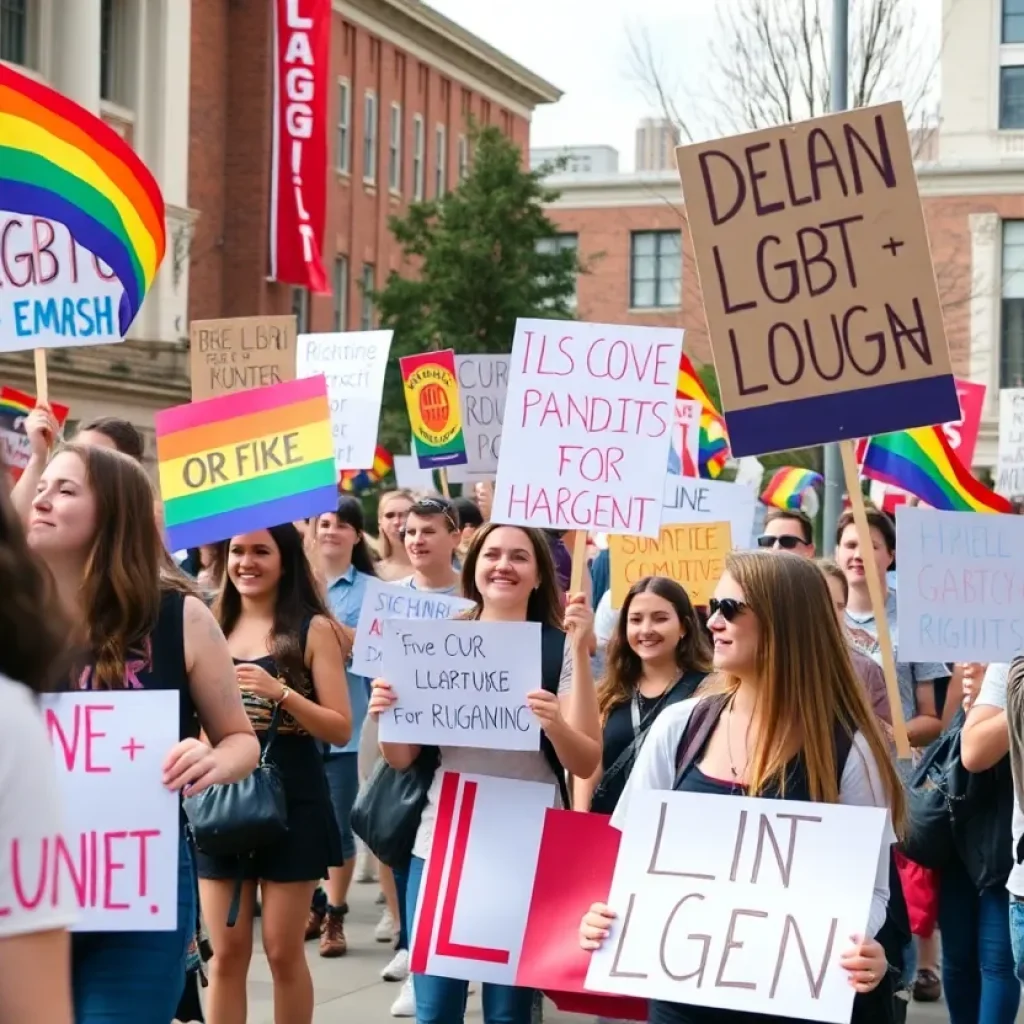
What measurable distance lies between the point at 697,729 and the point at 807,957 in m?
0.58

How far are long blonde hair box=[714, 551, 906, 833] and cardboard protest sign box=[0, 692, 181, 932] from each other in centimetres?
122

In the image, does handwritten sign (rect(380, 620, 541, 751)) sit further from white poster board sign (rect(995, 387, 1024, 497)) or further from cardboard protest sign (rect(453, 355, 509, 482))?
white poster board sign (rect(995, 387, 1024, 497))

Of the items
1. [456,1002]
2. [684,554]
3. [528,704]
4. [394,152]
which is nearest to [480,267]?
[394,152]

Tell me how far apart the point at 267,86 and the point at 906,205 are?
33658 millimetres

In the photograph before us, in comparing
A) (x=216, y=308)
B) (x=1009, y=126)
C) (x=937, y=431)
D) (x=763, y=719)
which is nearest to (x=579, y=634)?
(x=763, y=719)

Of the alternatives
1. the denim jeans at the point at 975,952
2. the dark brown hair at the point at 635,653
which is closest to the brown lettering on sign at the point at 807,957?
the denim jeans at the point at 975,952

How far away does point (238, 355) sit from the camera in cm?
1042

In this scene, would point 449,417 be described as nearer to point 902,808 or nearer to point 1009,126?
point 902,808

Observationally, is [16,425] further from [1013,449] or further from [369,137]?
[369,137]

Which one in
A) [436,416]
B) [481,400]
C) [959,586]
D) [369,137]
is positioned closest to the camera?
[959,586]

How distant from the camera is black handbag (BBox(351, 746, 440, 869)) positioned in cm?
586

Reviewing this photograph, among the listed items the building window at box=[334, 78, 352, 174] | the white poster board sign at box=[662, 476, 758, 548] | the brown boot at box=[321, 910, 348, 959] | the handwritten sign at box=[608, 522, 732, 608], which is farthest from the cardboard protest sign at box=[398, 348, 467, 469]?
the building window at box=[334, 78, 352, 174]

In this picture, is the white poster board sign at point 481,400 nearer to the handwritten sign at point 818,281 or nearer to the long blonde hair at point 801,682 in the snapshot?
the handwritten sign at point 818,281

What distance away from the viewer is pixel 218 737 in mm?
4375
